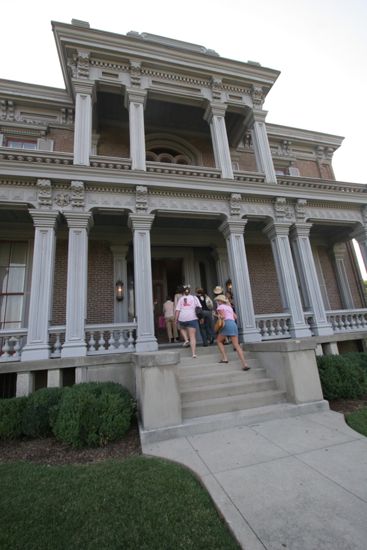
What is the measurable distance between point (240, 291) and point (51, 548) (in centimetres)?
690

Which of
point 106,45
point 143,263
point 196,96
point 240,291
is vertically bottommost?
point 240,291

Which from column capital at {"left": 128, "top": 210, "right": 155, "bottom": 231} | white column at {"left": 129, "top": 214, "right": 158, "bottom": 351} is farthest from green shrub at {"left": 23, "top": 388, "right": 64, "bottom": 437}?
column capital at {"left": 128, "top": 210, "right": 155, "bottom": 231}

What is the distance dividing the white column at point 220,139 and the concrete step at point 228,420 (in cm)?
705

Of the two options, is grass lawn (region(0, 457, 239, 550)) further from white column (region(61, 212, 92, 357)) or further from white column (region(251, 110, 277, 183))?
white column (region(251, 110, 277, 183))

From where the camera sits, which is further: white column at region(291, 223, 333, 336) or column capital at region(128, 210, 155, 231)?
white column at region(291, 223, 333, 336)

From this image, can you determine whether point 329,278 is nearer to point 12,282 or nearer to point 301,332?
point 301,332

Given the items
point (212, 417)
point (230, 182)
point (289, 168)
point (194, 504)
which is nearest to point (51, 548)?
point (194, 504)

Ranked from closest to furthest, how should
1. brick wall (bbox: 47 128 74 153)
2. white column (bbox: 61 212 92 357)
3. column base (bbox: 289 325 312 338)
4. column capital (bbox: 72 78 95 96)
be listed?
1. white column (bbox: 61 212 92 357)
2. column base (bbox: 289 325 312 338)
3. column capital (bbox: 72 78 95 96)
4. brick wall (bbox: 47 128 74 153)

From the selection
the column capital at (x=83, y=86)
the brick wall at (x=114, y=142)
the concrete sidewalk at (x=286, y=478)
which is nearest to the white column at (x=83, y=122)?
the column capital at (x=83, y=86)

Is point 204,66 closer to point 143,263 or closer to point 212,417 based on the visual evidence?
point 143,263

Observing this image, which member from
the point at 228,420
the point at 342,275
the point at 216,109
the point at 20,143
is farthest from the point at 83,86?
the point at 342,275

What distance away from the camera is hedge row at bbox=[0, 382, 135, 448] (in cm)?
446

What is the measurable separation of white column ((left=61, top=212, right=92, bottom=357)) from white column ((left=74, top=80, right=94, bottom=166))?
184cm

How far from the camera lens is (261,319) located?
27.6ft
